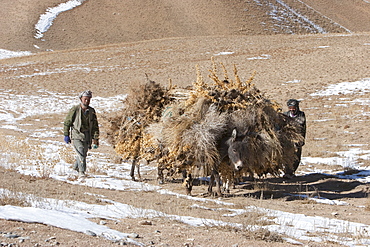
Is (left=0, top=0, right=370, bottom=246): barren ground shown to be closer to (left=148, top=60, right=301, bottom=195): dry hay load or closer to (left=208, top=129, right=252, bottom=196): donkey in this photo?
(left=208, top=129, right=252, bottom=196): donkey

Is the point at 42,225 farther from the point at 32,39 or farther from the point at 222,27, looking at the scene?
the point at 222,27

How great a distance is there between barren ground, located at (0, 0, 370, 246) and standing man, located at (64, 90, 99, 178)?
3.69 ft

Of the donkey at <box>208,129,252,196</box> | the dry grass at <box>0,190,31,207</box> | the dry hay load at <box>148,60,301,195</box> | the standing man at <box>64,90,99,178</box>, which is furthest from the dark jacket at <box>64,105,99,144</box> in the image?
the dry grass at <box>0,190,31,207</box>

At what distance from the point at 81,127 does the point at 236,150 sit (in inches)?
140

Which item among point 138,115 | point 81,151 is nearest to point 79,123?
point 81,151

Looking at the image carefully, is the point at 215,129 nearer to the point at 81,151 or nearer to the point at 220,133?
the point at 220,133

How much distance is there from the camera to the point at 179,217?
655 centimetres

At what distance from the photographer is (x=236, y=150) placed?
854 centimetres

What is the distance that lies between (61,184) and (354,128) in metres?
12.4

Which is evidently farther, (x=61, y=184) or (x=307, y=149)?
(x=307, y=149)

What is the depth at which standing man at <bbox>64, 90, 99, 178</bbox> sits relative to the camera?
32.8ft

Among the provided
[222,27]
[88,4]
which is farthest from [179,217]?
[88,4]

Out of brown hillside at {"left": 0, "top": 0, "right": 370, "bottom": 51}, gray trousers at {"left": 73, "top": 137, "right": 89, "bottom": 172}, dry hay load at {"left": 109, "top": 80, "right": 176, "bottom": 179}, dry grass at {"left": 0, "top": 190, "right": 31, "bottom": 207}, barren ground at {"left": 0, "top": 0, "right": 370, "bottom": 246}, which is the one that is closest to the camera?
dry grass at {"left": 0, "top": 190, "right": 31, "bottom": 207}

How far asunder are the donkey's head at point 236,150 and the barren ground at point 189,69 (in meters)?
0.75
